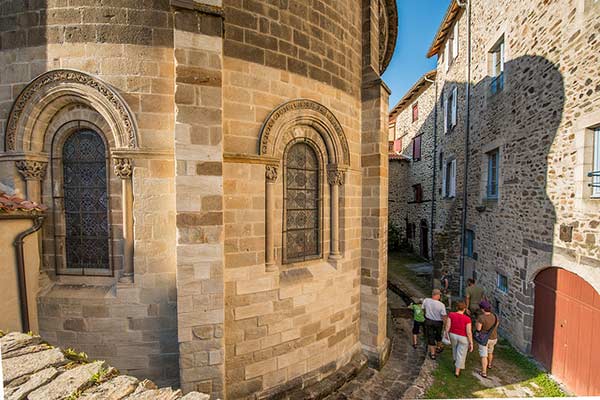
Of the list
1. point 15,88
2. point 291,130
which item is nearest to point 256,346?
point 291,130

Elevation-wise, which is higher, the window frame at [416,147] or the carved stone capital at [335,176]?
the window frame at [416,147]

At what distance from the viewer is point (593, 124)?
455 centimetres

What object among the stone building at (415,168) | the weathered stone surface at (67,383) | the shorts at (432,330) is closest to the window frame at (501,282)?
the shorts at (432,330)

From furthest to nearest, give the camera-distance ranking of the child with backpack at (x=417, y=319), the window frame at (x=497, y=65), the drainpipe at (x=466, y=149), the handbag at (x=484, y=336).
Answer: the drainpipe at (x=466, y=149)
the window frame at (x=497, y=65)
the child with backpack at (x=417, y=319)
the handbag at (x=484, y=336)

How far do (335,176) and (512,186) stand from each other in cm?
501

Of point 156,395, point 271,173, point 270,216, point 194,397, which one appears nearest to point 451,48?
point 271,173

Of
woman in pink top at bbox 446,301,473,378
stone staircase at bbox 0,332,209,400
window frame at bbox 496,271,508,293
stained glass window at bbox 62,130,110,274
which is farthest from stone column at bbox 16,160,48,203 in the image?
window frame at bbox 496,271,508,293

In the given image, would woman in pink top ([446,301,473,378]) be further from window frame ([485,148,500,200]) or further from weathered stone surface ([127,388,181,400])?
weathered stone surface ([127,388,181,400])

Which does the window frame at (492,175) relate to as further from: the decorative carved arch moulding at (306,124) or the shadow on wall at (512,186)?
the decorative carved arch moulding at (306,124)

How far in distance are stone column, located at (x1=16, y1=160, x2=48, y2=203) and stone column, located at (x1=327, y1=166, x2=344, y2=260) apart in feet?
13.2

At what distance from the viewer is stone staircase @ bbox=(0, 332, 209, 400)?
1787 mm

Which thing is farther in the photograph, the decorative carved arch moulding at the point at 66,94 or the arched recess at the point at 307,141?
the arched recess at the point at 307,141

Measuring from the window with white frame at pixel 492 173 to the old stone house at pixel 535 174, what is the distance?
0.03m

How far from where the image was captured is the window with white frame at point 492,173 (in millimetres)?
8055
